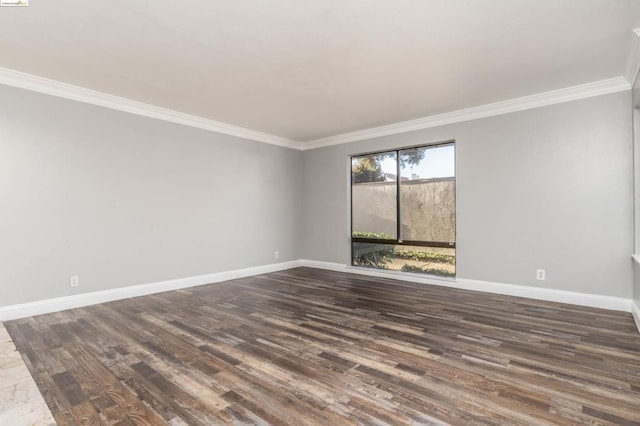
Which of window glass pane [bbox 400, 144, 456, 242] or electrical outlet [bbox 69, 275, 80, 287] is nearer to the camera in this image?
electrical outlet [bbox 69, 275, 80, 287]

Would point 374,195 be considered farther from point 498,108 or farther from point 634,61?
point 634,61

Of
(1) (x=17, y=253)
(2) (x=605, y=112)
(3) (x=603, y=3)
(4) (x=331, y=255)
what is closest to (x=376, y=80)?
(3) (x=603, y=3)

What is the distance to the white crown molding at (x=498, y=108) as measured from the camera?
3.72 metres

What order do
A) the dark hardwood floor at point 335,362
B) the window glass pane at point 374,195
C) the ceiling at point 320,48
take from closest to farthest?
1. the dark hardwood floor at point 335,362
2. the ceiling at point 320,48
3. the window glass pane at point 374,195

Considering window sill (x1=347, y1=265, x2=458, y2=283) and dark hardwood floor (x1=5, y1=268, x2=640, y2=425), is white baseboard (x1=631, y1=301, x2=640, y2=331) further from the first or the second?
window sill (x1=347, y1=265, x2=458, y2=283)

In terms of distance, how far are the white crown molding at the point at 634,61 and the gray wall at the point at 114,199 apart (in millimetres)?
5050

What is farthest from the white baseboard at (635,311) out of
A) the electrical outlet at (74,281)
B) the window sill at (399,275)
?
the electrical outlet at (74,281)

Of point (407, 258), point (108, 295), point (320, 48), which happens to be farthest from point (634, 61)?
point (108, 295)

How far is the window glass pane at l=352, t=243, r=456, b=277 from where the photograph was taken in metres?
5.05

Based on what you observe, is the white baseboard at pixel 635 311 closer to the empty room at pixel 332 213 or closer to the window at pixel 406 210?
the empty room at pixel 332 213

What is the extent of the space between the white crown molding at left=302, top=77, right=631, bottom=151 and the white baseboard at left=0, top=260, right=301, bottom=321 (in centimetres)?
319

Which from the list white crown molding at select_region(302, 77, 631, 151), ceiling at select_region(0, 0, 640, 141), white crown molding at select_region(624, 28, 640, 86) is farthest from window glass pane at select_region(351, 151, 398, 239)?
white crown molding at select_region(624, 28, 640, 86)

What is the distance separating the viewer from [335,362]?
2.37 meters

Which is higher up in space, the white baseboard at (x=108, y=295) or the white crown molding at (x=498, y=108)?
the white crown molding at (x=498, y=108)
